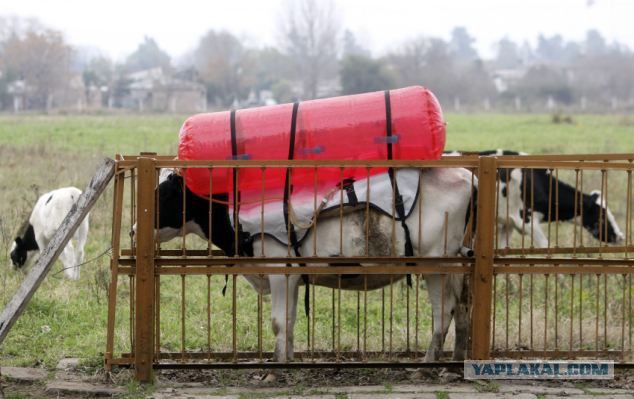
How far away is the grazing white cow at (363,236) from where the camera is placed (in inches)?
296

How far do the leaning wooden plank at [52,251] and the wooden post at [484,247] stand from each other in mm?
2560

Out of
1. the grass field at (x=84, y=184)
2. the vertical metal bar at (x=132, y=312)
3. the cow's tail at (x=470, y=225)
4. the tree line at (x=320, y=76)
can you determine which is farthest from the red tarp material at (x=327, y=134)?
the tree line at (x=320, y=76)

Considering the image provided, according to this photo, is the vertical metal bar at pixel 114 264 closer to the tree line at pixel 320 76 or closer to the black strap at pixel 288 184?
the black strap at pixel 288 184

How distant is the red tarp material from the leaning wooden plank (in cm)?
63

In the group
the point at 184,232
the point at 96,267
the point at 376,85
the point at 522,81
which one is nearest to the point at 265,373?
the point at 184,232

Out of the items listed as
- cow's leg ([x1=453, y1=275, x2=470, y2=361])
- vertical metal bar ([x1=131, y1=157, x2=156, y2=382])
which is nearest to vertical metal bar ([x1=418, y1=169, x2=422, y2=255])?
cow's leg ([x1=453, y1=275, x2=470, y2=361])

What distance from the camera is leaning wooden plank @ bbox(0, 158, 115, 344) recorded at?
6.91m

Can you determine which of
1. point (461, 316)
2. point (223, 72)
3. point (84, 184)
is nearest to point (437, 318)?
point (461, 316)

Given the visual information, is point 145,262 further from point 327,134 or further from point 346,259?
point 327,134

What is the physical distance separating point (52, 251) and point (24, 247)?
649 centimetres

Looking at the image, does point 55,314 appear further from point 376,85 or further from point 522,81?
point 522,81

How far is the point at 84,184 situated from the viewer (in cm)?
1877

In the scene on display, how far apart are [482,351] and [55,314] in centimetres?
456

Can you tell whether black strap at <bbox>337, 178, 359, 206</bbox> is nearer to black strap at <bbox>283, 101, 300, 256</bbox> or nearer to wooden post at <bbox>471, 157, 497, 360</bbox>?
black strap at <bbox>283, 101, 300, 256</bbox>
